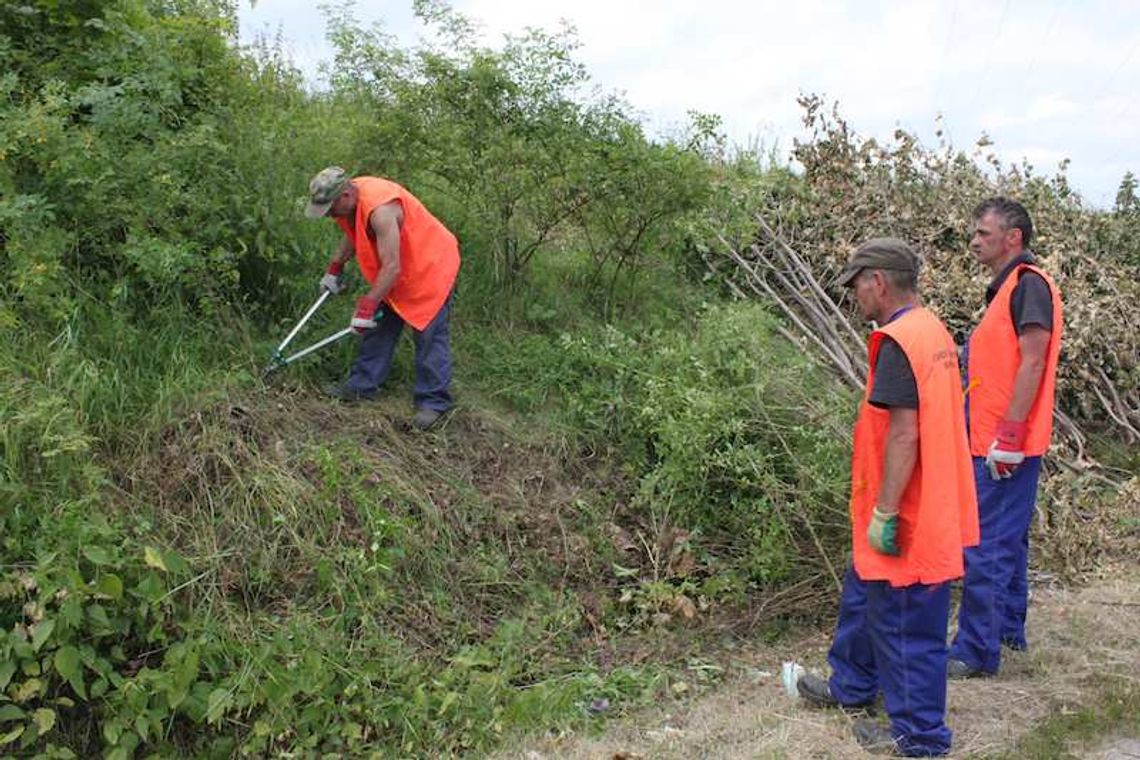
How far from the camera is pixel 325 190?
5.29 m

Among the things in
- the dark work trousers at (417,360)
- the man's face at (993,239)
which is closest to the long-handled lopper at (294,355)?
the dark work trousers at (417,360)

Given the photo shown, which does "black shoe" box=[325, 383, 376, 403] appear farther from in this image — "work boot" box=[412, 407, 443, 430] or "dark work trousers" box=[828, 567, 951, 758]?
"dark work trousers" box=[828, 567, 951, 758]

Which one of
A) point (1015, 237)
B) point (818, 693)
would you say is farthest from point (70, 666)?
point (1015, 237)

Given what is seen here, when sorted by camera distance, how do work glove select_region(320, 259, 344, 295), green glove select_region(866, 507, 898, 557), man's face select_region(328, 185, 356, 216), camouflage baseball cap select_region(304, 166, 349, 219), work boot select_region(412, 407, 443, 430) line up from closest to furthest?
green glove select_region(866, 507, 898, 557), camouflage baseball cap select_region(304, 166, 349, 219), man's face select_region(328, 185, 356, 216), work boot select_region(412, 407, 443, 430), work glove select_region(320, 259, 344, 295)

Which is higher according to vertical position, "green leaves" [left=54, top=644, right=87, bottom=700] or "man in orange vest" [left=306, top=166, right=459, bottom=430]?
"man in orange vest" [left=306, top=166, right=459, bottom=430]

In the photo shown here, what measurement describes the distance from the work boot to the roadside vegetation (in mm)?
73

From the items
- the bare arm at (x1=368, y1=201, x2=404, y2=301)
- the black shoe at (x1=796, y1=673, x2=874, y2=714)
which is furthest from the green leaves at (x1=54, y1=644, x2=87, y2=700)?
the black shoe at (x1=796, y1=673, x2=874, y2=714)

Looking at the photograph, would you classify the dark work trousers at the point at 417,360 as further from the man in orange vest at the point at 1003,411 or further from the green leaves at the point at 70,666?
the man in orange vest at the point at 1003,411

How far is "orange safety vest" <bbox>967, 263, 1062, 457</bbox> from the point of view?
4.31 metres

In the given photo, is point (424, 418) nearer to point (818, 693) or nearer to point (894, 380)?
point (818, 693)

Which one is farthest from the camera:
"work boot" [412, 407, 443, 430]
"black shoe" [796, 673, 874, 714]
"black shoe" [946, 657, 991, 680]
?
"work boot" [412, 407, 443, 430]

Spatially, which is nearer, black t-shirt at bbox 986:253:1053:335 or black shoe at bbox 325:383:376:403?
black t-shirt at bbox 986:253:1053:335

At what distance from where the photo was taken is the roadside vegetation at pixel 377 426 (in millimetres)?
4039

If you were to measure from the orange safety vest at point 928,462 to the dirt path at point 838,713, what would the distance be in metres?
0.78
